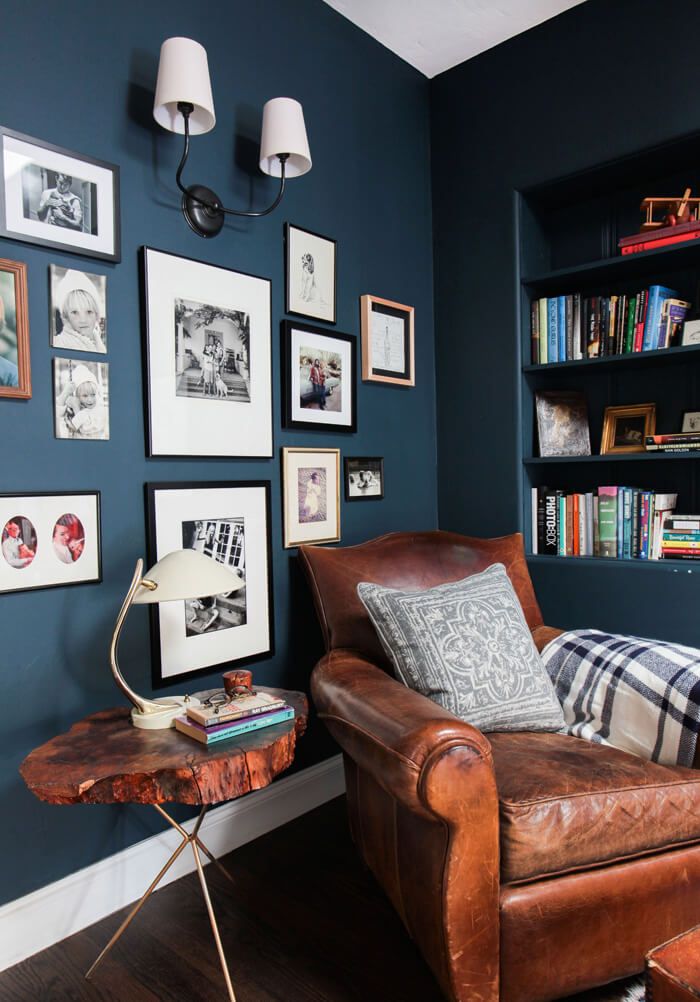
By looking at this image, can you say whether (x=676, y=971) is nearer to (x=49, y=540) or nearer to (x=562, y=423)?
(x=49, y=540)

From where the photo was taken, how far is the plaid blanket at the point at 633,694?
1.64 m

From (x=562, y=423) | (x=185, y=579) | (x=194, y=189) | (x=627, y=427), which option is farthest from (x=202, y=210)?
(x=627, y=427)

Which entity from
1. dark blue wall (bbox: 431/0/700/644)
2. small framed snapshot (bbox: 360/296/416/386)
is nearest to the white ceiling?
dark blue wall (bbox: 431/0/700/644)

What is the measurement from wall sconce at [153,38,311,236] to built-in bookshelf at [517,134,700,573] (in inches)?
41.6

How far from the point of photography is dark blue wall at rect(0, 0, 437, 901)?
168cm

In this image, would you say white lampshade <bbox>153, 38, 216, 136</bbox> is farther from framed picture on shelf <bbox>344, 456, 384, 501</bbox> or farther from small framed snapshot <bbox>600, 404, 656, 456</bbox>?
small framed snapshot <bbox>600, 404, 656, 456</bbox>

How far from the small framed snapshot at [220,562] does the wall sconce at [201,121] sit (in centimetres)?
79

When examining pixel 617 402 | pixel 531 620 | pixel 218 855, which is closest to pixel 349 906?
pixel 218 855

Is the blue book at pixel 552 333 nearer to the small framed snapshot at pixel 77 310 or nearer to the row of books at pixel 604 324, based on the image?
the row of books at pixel 604 324

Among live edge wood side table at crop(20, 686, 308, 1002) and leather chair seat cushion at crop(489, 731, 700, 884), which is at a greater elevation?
live edge wood side table at crop(20, 686, 308, 1002)

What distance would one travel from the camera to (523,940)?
1.36 m

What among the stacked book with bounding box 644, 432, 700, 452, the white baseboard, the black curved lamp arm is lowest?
the white baseboard

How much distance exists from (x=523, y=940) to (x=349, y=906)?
25.0 inches

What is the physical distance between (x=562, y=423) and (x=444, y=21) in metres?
1.56
